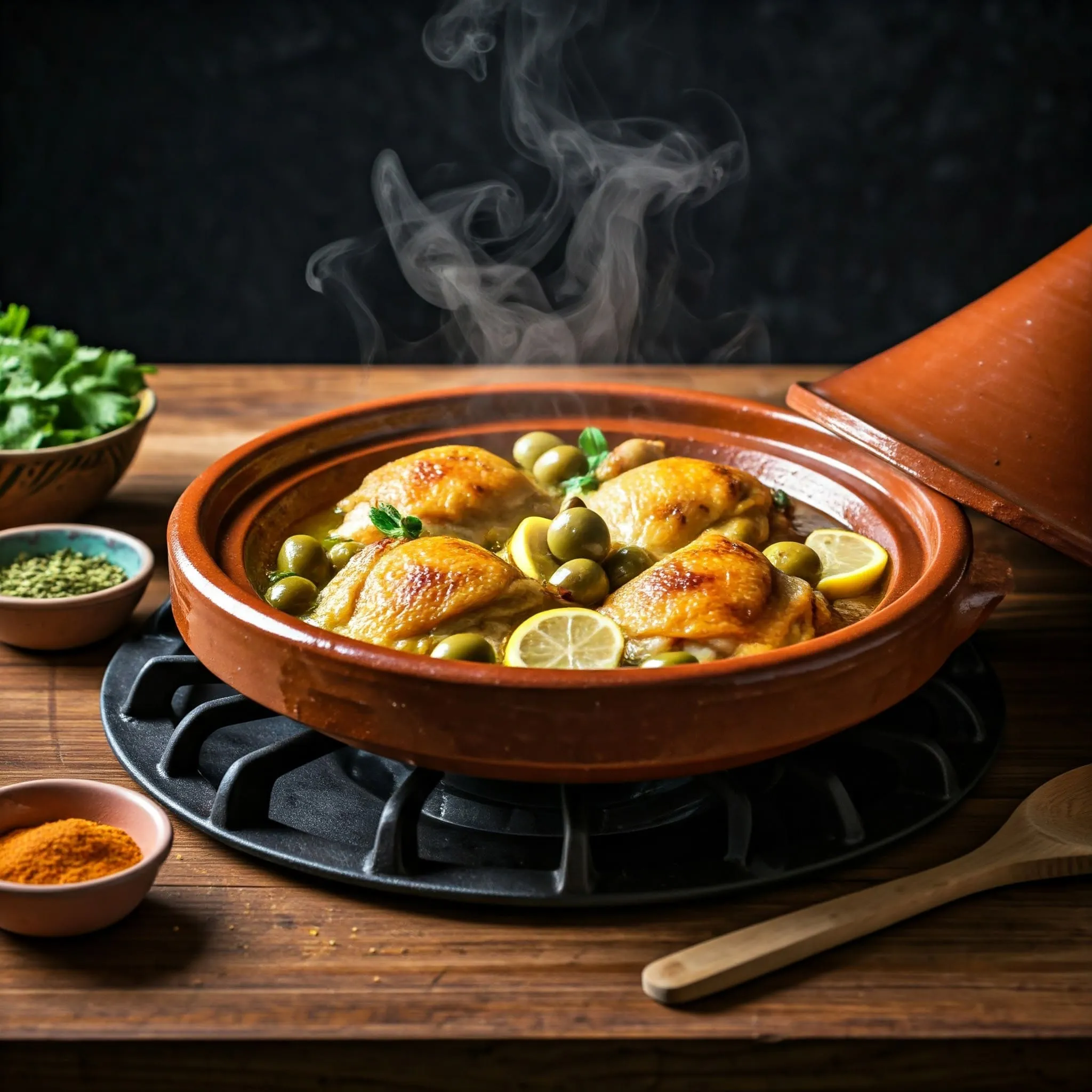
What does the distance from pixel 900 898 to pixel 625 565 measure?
86 centimetres

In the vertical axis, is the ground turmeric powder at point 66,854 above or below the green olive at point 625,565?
below

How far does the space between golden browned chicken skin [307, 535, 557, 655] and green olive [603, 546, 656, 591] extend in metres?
0.25

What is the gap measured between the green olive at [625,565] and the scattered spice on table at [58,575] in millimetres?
1040

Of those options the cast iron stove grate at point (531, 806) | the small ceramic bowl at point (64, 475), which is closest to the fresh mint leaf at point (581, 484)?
the cast iron stove grate at point (531, 806)

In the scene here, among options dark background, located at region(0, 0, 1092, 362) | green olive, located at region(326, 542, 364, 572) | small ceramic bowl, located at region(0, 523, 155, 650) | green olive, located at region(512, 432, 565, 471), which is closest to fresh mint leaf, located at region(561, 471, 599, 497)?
green olive, located at region(512, 432, 565, 471)

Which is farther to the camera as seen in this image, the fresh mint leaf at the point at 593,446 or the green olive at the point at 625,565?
the fresh mint leaf at the point at 593,446

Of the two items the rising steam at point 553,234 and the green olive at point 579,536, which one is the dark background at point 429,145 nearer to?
the rising steam at point 553,234

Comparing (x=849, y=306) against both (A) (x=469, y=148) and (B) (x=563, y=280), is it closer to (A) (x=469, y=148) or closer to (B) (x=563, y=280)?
(B) (x=563, y=280)

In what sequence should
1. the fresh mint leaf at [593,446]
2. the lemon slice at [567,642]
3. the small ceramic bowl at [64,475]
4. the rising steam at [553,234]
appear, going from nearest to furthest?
the lemon slice at [567,642]
the fresh mint leaf at [593,446]
the small ceramic bowl at [64,475]
the rising steam at [553,234]

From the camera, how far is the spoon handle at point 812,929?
1721mm

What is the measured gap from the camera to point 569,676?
1762 millimetres

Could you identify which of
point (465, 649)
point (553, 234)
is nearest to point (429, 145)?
point (553, 234)

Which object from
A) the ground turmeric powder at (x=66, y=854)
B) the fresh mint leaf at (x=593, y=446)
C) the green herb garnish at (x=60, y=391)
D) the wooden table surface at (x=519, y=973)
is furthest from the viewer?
the green herb garnish at (x=60, y=391)

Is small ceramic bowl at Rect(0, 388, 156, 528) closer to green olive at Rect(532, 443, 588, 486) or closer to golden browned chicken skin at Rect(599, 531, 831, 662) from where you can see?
green olive at Rect(532, 443, 588, 486)
